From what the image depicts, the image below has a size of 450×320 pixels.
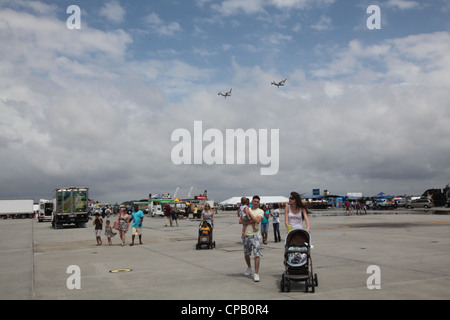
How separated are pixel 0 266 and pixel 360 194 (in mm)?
111234

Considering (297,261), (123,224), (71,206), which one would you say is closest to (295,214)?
(297,261)

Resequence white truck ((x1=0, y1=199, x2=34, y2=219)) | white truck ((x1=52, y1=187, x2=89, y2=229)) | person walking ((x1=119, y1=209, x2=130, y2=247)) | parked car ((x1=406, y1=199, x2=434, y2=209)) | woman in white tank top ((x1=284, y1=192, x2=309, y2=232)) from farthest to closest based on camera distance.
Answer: white truck ((x1=0, y1=199, x2=34, y2=219)) < parked car ((x1=406, y1=199, x2=434, y2=209)) < white truck ((x1=52, y1=187, x2=89, y2=229)) < person walking ((x1=119, y1=209, x2=130, y2=247)) < woman in white tank top ((x1=284, y1=192, x2=309, y2=232))

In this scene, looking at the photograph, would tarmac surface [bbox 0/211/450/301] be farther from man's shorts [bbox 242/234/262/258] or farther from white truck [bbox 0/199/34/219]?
white truck [bbox 0/199/34/219]

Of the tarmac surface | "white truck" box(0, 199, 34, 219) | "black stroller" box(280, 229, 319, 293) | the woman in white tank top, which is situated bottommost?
"white truck" box(0, 199, 34, 219)

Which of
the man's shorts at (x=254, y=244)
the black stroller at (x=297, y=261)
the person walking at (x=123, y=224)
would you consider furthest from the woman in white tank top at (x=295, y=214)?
the person walking at (x=123, y=224)

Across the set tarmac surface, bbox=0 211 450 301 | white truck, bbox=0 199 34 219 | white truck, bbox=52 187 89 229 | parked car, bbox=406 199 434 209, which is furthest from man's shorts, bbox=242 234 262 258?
white truck, bbox=0 199 34 219

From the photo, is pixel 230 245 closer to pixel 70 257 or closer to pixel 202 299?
pixel 70 257

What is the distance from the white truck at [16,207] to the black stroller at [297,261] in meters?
76.6

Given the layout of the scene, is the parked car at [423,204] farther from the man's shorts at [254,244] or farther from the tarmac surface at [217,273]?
the man's shorts at [254,244]

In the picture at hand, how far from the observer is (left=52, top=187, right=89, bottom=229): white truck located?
32.3m

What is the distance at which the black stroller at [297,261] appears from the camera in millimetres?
7441

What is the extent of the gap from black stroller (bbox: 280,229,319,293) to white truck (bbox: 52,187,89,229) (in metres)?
28.8
